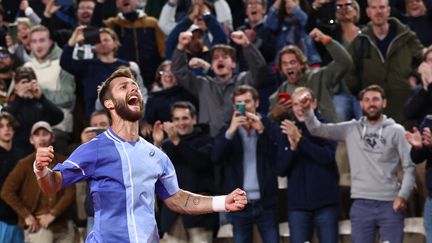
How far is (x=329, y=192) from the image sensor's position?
10.3 m

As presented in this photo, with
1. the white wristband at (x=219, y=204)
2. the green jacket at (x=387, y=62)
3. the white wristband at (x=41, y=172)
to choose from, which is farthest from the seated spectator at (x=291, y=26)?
the white wristband at (x=41, y=172)

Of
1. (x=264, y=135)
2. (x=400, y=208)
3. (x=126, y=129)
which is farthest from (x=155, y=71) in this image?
(x=126, y=129)

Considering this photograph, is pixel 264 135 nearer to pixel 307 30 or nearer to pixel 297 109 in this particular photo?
pixel 297 109

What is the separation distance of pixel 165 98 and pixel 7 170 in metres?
1.93

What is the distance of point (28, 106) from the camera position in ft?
40.2

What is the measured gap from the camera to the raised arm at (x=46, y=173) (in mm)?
6285

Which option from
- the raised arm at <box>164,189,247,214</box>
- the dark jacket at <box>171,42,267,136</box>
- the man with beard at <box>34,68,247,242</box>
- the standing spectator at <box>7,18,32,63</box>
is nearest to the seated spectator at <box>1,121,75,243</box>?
the dark jacket at <box>171,42,267,136</box>

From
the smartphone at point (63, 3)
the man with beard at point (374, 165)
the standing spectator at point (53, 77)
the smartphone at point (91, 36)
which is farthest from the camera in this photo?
the smartphone at point (63, 3)

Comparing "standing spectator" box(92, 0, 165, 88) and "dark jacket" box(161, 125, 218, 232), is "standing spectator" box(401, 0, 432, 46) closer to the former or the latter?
"standing spectator" box(92, 0, 165, 88)

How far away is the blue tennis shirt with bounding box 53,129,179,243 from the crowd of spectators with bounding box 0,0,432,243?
367 centimetres

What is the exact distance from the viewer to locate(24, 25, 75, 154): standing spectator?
41.6 feet

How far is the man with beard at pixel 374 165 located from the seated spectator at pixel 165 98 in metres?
2.08

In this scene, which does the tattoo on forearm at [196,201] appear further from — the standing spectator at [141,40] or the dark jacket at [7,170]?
the standing spectator at [141,40]

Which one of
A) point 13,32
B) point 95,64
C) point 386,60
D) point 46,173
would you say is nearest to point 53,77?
point 95,64
